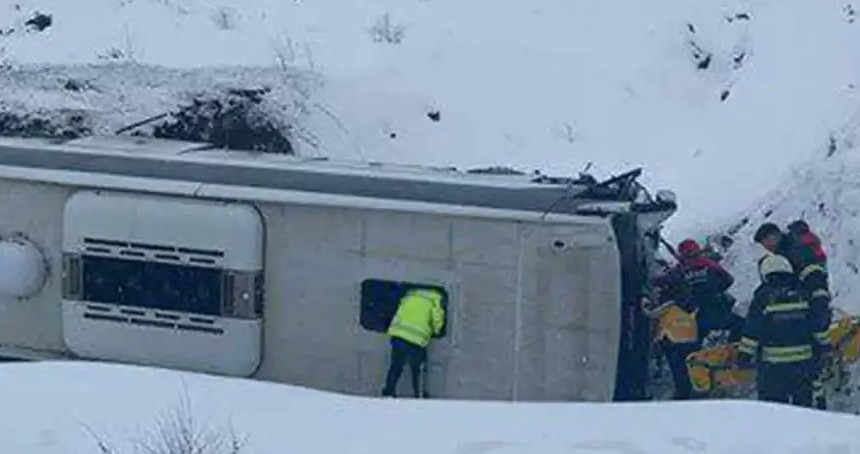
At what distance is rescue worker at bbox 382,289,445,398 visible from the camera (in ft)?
40.0

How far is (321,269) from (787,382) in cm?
330

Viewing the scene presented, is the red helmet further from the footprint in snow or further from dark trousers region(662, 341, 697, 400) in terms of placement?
the footprint in snow

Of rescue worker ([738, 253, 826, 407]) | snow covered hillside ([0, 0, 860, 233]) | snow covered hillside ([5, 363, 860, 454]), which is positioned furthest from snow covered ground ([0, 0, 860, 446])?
snow covered hillside ([5, 363, 860, 454])

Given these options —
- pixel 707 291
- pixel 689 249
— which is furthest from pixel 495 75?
pixel 707 291

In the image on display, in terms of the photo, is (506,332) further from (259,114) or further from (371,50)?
(371,50)

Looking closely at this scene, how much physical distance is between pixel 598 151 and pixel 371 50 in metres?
2.72

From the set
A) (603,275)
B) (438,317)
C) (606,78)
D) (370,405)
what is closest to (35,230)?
(438,317)

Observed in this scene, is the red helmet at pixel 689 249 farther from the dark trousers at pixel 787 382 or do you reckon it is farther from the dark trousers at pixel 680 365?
the dark trousers at pixel 787 382

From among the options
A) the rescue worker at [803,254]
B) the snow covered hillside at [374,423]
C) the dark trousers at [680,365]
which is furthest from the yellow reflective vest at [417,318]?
the snow covered hillside at [374,423]

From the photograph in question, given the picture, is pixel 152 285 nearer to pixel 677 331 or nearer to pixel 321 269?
→ pixel 321 269

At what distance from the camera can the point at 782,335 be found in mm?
12359

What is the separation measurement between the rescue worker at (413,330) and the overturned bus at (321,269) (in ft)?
0.38

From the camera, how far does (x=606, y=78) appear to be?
18500 millimetres

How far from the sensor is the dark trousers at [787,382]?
1242cm
